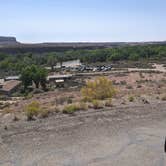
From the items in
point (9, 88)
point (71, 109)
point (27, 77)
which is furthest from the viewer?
point (9, 88)

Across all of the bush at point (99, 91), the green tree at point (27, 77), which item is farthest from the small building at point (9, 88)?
the bush at point (99, 91)

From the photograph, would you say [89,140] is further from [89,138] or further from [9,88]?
[9,88]

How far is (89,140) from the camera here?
591 inches

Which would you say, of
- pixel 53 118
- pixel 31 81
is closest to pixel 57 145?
pixel 53 118

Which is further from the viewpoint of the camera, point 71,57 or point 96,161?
point 71,57

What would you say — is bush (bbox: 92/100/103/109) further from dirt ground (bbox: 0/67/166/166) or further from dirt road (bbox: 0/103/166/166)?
dirt road (bbox: 0/103/166/166)

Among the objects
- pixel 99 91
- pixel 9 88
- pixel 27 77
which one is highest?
Result: pixel 99 91

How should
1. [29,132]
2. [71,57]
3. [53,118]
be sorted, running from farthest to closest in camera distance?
1. [71,57]
2. [53,118]
3. [29,132]

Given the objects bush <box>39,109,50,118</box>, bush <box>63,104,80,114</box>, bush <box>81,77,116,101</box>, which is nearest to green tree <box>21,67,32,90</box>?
bush <box>81,77,116,101</box>

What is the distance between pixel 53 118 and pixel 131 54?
3518 inches

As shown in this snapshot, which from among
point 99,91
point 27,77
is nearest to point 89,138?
point 99,91

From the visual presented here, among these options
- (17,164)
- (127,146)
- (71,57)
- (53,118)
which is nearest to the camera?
(17,164)

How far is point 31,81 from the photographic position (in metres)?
55.4

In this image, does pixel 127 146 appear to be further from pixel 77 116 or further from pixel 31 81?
pixel 31 81
